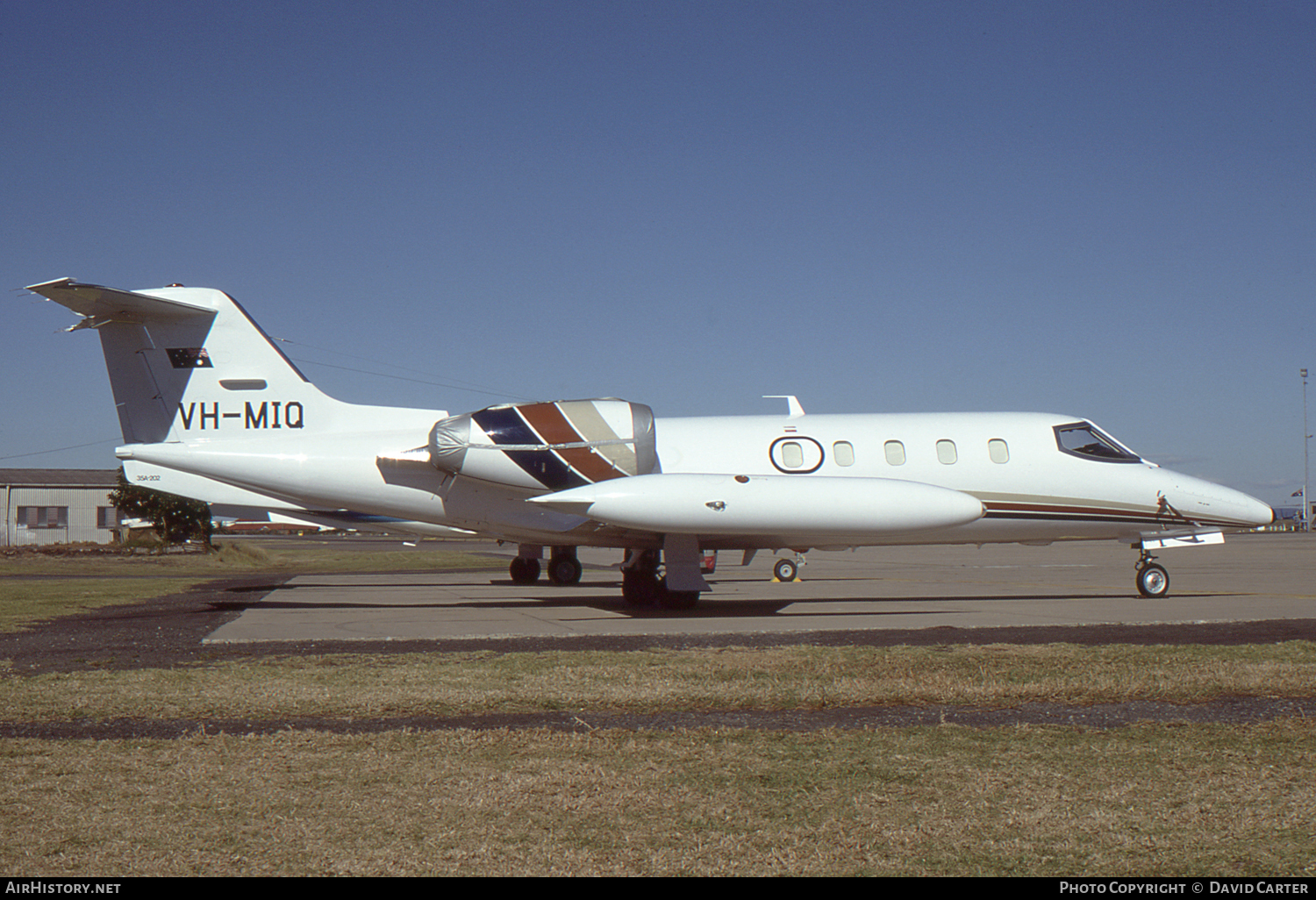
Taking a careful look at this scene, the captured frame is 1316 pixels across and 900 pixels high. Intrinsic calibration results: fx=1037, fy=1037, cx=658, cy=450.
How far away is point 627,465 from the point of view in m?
16.6

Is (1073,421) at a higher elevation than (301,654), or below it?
higher

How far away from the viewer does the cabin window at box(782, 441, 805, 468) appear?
17.5 m

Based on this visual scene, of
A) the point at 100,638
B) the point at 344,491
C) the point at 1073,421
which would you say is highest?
the point at 1073,421

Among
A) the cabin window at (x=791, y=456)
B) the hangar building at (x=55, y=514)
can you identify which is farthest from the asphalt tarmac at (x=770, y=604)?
the hangar building at (x=55, y=514)

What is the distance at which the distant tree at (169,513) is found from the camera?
53.9m

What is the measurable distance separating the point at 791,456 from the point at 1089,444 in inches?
217

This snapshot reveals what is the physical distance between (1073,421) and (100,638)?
1583 centimetres

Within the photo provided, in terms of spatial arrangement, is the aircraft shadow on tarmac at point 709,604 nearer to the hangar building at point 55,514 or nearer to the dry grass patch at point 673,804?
the dry grass patch at point 673,804

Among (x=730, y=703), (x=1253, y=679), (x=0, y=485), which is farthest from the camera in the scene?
(x=0, y=485)

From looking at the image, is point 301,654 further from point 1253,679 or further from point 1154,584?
point 1154,584

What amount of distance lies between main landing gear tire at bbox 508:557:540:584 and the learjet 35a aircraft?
8683 millimetres

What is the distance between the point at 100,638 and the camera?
44.0ft

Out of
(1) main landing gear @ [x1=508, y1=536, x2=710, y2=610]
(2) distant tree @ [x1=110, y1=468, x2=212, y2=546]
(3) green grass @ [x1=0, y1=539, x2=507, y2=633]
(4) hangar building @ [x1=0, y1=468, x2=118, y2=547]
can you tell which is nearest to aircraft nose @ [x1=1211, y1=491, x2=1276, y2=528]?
(1) main landing gear @ [x1=508, y1=536, x2=710, y2=610]
